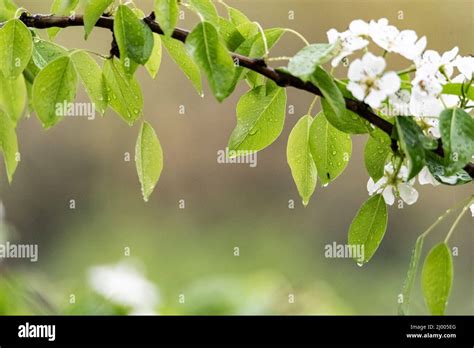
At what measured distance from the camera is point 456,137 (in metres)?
0.35

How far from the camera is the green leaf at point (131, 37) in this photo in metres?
0.38

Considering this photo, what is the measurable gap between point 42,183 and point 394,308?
1.03m

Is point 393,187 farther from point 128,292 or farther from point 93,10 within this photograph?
point 128,292

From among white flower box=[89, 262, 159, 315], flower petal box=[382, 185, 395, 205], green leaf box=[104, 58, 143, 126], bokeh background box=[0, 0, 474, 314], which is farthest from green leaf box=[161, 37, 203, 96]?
bokeh background box=[0, 0, 474, 314]

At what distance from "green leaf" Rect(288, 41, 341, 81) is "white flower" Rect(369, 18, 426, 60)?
0.09 ft

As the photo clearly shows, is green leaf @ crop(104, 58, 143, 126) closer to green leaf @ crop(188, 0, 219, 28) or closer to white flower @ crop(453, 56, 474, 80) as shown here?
green leaf @ crop(188, 0, 219, 28)

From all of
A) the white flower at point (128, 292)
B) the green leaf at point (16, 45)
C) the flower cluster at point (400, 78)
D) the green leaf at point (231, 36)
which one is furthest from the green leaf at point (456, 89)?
the white flower at point (128, 292)

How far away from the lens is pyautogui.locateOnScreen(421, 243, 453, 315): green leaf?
372 mm

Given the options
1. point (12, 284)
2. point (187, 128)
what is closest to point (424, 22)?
point (187, 128)
